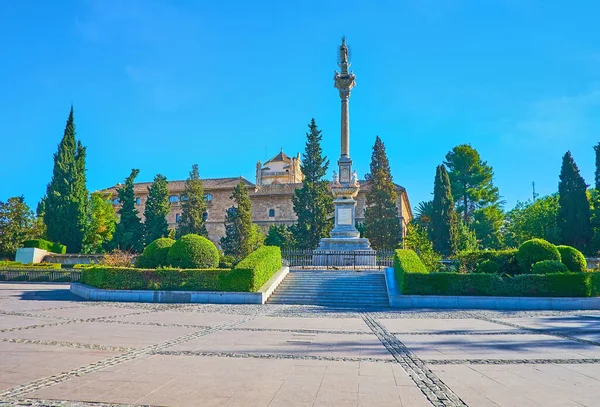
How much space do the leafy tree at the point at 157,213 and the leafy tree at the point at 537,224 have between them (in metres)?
35.1

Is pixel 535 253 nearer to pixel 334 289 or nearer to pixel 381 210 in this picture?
pixel 334 289

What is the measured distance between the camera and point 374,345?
24.4ft

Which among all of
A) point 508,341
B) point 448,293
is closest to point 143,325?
point 508,341

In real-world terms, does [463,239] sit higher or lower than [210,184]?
lower

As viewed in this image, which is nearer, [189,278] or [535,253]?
[189,278]

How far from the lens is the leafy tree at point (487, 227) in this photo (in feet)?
152

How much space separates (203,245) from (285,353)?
42.9ft

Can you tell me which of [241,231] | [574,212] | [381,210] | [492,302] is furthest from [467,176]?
[492,302]

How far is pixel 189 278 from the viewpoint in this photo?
55.2ft

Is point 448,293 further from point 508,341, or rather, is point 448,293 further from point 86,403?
point 86,403

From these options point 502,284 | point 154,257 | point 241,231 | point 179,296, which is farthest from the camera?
point 241,231

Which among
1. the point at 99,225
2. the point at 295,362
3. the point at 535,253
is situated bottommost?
the point at 295,362

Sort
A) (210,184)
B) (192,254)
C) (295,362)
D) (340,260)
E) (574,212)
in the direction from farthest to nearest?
(210,184) → (574,212) → (340,260) → (192,254) → (295,362)

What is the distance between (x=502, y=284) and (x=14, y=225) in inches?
1479
